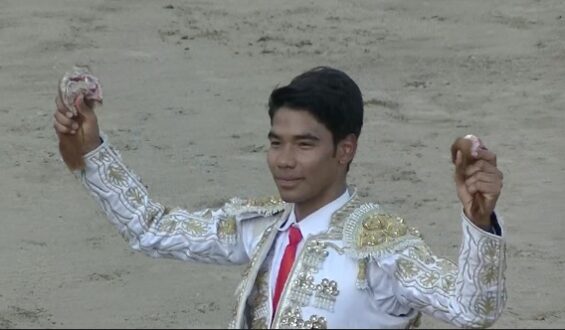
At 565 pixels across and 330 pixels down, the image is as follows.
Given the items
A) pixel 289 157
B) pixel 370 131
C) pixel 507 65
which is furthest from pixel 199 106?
pixel 289 157

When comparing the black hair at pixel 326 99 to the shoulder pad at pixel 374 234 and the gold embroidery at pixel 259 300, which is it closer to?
the shoulder pad at pixel 374 234

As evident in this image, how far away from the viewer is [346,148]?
3.83 m

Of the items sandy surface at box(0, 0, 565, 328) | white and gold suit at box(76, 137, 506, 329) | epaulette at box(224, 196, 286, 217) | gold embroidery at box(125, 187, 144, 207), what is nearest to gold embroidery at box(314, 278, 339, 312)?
white and gold suit at box(76, 137, 506, 329)

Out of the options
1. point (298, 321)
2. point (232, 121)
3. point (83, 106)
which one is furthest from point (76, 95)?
point (232, 121)

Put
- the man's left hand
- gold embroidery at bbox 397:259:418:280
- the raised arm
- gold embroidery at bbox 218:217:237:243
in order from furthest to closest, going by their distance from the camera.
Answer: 1. gold embroidery at bbox 218:217:237:243
2. the raised arm
3. gold embroidery at bbox 397:259:418:280
4. the man's left hand

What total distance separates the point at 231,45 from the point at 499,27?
5.27 ft

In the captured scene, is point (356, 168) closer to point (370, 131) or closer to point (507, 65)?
point (370, 131)

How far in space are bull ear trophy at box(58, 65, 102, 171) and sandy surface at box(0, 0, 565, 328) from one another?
1645mm

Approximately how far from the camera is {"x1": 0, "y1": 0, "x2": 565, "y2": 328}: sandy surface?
6340mm

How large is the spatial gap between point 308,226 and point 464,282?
1.64 feet

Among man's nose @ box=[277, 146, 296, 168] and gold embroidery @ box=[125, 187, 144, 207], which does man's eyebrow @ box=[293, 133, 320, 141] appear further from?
gold embroidery @ box=[125, 187, 144, 207]

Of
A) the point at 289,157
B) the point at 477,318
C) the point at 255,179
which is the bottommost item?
the point at 255,179

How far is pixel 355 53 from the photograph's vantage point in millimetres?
9180

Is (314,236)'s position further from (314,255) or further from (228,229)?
(228,229)
